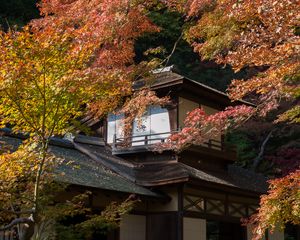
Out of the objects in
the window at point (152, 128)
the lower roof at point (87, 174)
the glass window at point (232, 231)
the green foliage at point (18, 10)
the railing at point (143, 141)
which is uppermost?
the green foliage at point (18, 10)

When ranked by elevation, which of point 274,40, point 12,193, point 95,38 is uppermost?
point 95,38

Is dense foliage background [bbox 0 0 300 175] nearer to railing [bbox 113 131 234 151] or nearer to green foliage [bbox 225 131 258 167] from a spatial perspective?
green foliage [bbox 225 131 258 167]

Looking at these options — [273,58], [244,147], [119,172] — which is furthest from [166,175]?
[244,147]

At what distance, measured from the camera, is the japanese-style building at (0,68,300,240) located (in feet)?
42.2

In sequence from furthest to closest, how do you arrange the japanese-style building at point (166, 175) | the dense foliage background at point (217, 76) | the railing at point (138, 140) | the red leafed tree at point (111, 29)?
→ 1. the dense foliage background at point (217, 76)
2. the railing at point (138, 140)
3. the japanese-style building at point (166, 175)
4. the red leafed tree at point (111, 29)

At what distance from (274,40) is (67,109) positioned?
361 centimetres

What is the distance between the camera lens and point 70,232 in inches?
320

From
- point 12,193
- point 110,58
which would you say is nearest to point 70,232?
point 12,193

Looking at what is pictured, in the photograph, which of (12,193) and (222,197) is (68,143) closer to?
(222,197)

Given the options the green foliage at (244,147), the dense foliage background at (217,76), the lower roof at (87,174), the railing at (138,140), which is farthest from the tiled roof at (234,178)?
the green foliage at (244,147)

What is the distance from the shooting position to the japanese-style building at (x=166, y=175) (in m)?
12.9

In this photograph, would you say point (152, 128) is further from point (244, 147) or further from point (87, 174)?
point (244, 147)

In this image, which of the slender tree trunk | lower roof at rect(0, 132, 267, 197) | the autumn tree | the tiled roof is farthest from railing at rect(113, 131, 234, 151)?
the slender tree trunk

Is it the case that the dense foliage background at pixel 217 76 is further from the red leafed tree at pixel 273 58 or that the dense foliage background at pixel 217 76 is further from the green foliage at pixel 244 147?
the red leafed tree at pixel 273 58
